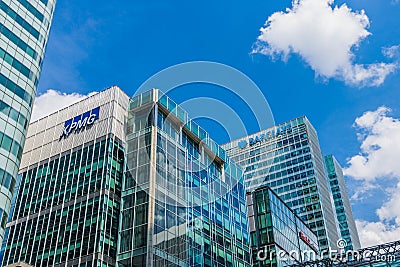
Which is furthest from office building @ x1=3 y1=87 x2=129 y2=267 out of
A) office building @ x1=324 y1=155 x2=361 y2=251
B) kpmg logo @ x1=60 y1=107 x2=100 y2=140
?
office building @ x1=324 y1=155 x2=361 y2=251

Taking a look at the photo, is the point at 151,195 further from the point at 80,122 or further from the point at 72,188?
the point at 80,122

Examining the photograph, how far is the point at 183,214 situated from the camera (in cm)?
6094

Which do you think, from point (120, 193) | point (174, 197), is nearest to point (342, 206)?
point (174, 197)

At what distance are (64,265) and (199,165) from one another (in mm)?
25464

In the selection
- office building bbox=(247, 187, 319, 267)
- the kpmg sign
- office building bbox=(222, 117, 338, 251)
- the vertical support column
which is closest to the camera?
the vertical support column

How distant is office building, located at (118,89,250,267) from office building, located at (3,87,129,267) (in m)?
2.43

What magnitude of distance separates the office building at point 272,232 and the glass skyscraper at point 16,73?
49.3 meters

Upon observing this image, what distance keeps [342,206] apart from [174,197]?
405 ft

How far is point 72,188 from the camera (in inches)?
2425

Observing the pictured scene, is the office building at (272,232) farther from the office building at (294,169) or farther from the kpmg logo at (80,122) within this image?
the office building at (294,169)

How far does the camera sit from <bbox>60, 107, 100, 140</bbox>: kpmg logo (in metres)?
66.1

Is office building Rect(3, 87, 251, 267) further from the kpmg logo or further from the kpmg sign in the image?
the kpmg sign

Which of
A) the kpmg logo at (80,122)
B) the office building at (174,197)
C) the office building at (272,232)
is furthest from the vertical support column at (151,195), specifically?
the office building at (272,232)

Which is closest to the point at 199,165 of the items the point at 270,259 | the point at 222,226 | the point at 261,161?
the point at 222,226
